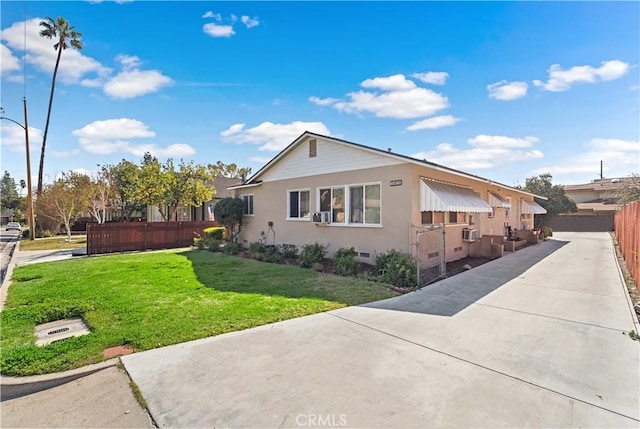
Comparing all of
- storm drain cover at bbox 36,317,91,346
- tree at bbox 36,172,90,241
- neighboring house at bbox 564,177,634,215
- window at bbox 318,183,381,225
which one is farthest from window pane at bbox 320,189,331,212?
neighboring house at bbox 564,177,634,215

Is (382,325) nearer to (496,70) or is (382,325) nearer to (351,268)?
(351,268)

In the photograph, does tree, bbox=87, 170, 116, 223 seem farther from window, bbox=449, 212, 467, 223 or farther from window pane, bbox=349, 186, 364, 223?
window, bbox=449, 212, 467, 223

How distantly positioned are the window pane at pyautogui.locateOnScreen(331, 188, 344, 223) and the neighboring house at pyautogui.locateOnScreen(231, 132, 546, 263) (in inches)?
1.6

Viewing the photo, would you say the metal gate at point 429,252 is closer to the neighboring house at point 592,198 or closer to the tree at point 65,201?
the tree at point 65,201

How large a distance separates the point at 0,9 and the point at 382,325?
12501 mm

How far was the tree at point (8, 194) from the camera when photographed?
65.7 metres

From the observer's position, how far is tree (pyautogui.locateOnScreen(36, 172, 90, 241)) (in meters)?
24.1

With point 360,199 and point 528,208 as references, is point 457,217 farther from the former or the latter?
point 528,208

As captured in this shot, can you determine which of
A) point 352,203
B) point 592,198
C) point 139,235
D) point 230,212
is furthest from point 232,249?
point 592,198

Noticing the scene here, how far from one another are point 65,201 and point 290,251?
20.4 m

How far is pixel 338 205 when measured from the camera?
42.2 feet

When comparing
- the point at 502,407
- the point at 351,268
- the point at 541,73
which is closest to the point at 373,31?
the point at 541,73

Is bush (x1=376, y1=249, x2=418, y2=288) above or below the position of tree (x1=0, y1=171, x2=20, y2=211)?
below

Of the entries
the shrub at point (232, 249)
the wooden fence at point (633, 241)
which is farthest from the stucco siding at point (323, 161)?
the wooden fence at point (633, 241)
